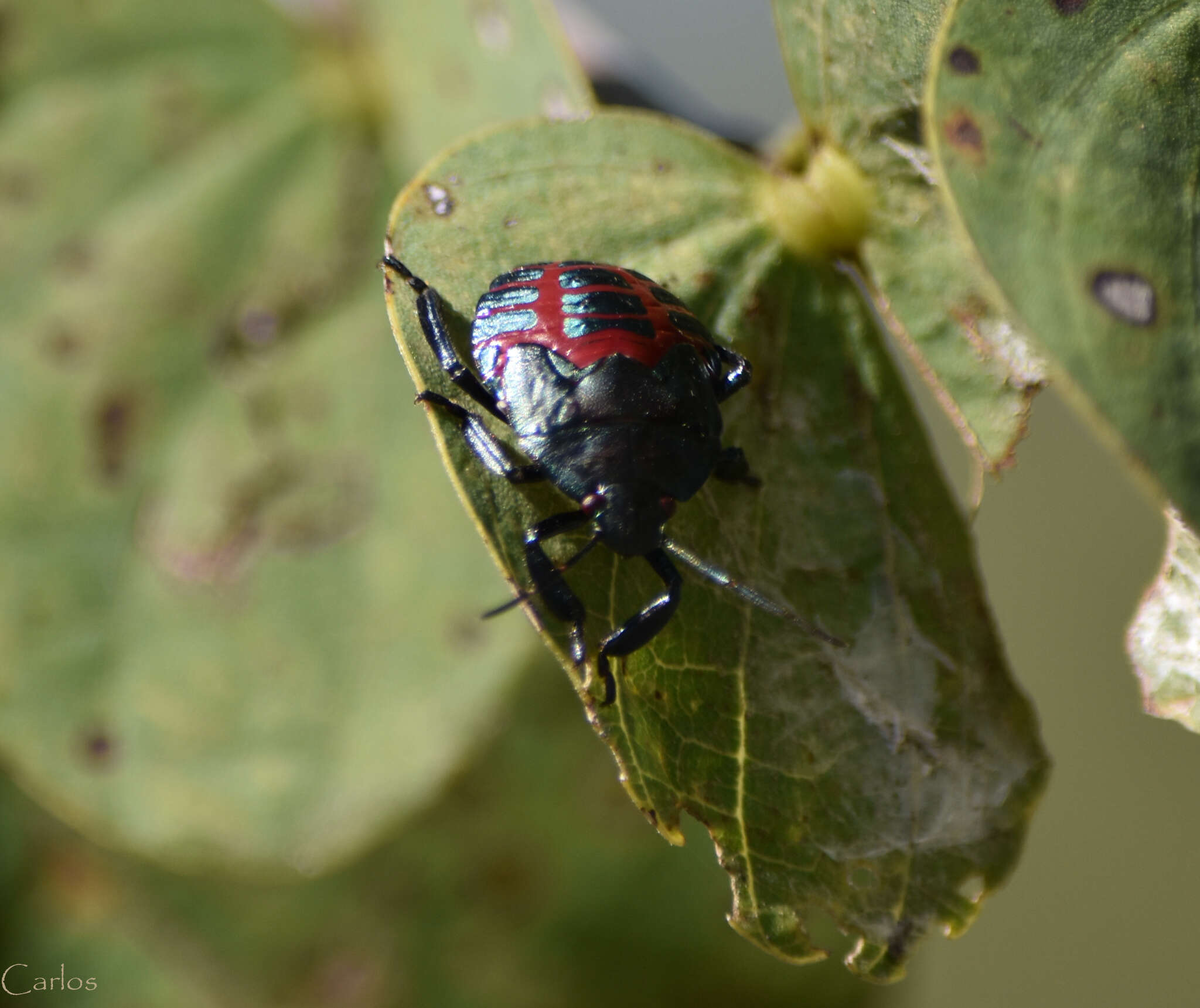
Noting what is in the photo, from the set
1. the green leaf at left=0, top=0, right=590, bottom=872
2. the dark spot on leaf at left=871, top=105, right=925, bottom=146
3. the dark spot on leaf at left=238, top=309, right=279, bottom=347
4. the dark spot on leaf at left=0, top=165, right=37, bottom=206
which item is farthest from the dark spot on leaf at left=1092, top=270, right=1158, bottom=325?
the dark spot on leaf at left=0, top=165, right=37, bottom=206

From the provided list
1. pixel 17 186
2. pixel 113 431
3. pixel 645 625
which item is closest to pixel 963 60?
pixel 645 625

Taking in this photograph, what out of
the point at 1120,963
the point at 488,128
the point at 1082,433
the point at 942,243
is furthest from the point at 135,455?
the point at 1120,963

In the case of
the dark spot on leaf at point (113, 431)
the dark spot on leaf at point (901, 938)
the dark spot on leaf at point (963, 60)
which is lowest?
the dark spot on leaf at point (901, 938)

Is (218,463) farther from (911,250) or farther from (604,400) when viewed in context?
(911,250)

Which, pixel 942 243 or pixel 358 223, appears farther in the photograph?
pixel 358 223

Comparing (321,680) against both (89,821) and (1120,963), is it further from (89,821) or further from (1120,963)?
(1120,963)

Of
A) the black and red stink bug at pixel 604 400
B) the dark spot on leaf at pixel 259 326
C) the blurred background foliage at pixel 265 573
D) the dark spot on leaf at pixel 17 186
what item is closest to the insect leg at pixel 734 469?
the black and red stink bug at pixel 604 400

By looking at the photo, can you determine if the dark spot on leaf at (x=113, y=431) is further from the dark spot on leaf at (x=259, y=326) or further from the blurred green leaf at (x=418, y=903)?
the blurred green leaf at (x=418, y=903)
